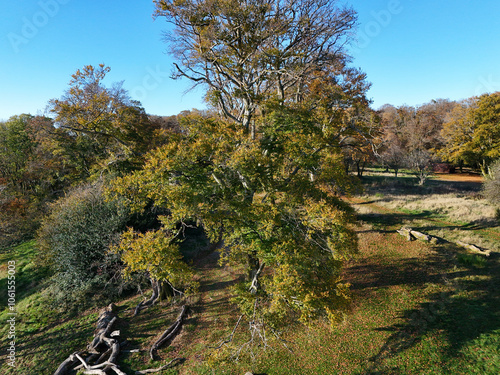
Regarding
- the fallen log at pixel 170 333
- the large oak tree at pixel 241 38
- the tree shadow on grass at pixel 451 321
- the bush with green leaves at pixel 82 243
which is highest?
the large oak tree at pixel 241 38

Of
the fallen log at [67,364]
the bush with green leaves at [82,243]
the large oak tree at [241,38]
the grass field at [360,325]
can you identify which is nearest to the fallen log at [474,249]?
the grass field at [360,325]

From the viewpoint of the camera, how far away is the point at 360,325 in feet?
36.6

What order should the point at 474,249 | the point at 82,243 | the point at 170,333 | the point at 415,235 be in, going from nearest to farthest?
the point at 170,333, the point at 82,243, the point at 474,249, the point at 415,235

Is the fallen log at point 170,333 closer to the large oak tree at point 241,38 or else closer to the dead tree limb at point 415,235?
the large oak tree at point 241,38

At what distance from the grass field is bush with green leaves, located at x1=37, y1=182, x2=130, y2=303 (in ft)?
5.27

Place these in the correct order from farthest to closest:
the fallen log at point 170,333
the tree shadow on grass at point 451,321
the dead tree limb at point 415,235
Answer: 1. the dead tree limb at point 415,235
2. the fallen log at point 170,333
3. the tree shadow on grass at point 451,321

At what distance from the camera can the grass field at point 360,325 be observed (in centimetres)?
922

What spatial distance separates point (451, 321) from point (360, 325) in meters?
3.89

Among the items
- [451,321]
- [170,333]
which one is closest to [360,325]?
[451,321]

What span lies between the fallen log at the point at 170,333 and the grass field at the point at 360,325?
316 millimetres

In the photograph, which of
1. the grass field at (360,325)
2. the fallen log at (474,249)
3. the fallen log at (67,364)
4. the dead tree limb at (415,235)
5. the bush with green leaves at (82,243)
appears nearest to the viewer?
the grass field at (360,325)

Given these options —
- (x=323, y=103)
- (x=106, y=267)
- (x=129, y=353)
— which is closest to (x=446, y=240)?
(x=323, y=103)

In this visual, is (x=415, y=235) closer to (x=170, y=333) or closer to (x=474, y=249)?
(x=474, y=249)

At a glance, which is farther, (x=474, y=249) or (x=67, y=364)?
(x=474, y=249)
